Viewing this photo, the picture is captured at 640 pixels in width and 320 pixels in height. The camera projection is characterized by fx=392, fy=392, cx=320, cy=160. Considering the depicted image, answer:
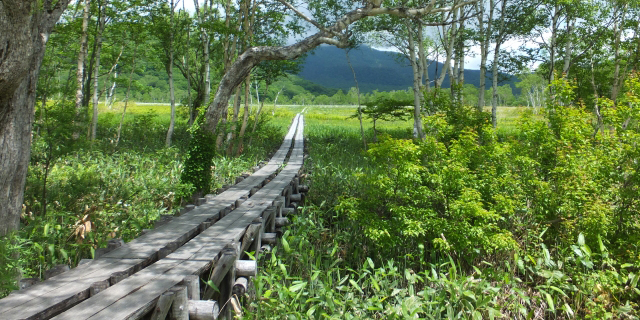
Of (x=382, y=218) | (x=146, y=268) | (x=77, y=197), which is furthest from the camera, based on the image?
(x=77, y=197)

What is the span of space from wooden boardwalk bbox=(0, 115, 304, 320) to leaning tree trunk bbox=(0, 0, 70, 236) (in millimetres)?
1628

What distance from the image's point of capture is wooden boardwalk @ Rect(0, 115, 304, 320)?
254 centimetres

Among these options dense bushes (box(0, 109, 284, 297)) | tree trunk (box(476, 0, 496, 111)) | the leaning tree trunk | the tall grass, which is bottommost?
the tall grass

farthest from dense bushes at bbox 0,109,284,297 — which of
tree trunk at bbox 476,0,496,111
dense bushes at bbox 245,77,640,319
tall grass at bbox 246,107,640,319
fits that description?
tree trunk at bbox 476,0,496,111

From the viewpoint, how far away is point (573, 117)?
18.4 feet

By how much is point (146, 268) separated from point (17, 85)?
2398mm

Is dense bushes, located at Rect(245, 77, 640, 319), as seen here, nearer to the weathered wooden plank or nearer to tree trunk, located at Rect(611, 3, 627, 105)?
the weathered wooden plank

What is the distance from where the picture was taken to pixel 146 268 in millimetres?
3389

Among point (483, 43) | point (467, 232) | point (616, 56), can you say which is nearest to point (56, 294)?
point (467, 232)

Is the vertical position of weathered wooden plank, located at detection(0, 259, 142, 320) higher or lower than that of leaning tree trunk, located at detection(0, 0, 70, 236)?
lower

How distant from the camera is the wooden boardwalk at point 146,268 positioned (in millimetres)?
2543

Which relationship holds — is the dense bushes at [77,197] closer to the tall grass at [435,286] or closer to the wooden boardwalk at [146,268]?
the wooden boardwalk at [146,268]

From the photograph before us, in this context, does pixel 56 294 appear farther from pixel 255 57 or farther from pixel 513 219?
pixel 513 219

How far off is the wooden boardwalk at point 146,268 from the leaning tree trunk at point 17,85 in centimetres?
163
